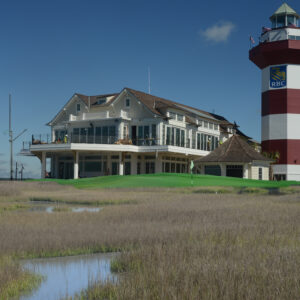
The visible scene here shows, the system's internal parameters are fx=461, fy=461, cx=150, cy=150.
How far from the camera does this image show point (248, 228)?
10.7 m

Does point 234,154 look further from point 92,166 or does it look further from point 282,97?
point 92,166

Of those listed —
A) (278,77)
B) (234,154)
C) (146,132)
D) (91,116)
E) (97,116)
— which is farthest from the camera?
(91,116)

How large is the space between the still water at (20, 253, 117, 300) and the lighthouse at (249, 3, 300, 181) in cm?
4072

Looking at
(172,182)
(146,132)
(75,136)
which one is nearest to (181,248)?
(172,182)

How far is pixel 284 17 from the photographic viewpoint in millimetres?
49594

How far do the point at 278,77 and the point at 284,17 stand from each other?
700cm

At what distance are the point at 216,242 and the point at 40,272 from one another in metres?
3.43

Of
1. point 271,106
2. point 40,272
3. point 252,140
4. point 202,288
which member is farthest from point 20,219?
point 252,140

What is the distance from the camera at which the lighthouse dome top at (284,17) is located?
162ft

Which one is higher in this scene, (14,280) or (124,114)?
(124,114)

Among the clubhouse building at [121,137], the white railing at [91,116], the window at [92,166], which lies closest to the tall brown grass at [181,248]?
the clubhouse building at [121,137]

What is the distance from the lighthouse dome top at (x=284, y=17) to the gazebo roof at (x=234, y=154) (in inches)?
569

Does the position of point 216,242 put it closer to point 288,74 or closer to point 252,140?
point 288,74

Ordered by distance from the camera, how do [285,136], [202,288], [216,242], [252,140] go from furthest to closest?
[252,140]
[285,136]
[216,242]
[202,288]
